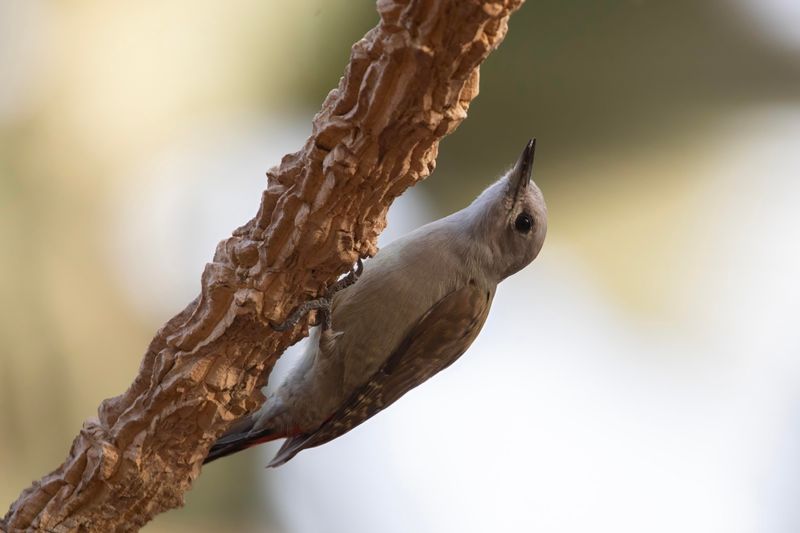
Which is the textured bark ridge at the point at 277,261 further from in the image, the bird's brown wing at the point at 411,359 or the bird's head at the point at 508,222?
the bird's head at the point at 508,222

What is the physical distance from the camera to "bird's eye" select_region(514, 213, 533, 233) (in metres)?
3.13

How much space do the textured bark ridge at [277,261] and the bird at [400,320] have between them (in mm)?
846

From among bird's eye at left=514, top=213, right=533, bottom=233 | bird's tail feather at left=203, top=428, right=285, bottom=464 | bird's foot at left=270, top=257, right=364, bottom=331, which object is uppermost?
bird's eye at left=514, top=213, right=533, bottom=233

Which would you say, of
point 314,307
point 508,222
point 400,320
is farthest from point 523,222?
point 314,307

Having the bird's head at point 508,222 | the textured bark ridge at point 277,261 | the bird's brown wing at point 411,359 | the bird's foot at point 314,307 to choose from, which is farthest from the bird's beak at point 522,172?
the textured bark ridge at point 277,261

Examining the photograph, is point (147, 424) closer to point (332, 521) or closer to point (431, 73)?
point (431, 73)

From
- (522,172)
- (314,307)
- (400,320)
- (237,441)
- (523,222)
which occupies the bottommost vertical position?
(237,441)

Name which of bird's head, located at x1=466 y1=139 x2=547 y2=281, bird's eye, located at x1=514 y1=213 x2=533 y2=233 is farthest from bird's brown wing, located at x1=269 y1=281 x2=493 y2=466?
bird's eye, located at x1=514 y1=213 x2=533 y2=233

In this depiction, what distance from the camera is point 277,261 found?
187 cm

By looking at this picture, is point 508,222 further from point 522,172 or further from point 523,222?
point 522,172

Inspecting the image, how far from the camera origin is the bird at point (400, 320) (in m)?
2.95

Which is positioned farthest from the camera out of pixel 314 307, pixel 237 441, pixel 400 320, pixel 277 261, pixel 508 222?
pixel 508 222

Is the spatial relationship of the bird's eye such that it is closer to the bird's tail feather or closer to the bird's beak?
the bird's beak

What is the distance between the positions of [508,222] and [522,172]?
8.2 inches
